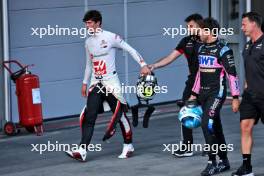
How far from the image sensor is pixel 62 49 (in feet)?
49.9

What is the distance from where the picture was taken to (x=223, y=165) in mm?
10898

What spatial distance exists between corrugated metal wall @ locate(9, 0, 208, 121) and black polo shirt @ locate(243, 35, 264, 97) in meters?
5.28

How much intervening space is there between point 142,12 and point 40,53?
7.94ft

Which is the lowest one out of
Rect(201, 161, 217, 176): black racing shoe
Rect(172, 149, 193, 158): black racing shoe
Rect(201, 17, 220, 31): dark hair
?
Rect(201, 161, 217, 176): black racing shoe

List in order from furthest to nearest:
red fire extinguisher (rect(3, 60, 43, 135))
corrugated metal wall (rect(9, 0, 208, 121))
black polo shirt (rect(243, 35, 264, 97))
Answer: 1. corrugated metal wall (rect(9, 0, 208, 121))
2. red fire extinguisher (rect(3, 60, 43, 135))
3. black polo shirt (rect(243, 35, 264, 97))

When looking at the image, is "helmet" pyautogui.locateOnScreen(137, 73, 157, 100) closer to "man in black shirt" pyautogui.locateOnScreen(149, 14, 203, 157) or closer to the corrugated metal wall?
"man in black shirt" pyautogui.locateOnScreen(149, 14, 203, 157)

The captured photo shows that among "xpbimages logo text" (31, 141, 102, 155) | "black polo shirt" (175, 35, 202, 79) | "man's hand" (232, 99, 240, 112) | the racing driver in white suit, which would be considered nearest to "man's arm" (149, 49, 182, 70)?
"black polo shirt" (175, 35, 202, 79)

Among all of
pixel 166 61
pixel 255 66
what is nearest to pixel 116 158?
pixel 166 61

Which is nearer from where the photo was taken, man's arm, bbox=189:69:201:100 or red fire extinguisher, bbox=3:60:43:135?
man's arm, bbox=189:69:201:100

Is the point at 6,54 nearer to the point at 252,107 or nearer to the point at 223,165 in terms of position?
the point at 223,165

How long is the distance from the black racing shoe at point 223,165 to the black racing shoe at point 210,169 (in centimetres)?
9

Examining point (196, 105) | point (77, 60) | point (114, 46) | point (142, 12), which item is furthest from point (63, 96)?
point (196, 105)

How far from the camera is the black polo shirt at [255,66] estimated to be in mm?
10211

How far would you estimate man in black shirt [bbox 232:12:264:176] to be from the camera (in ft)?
33.5
